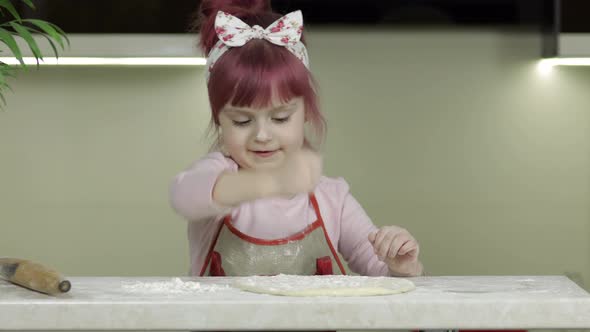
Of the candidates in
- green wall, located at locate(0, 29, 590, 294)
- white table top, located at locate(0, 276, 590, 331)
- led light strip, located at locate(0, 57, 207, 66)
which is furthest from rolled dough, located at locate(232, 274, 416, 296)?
green wall, located at locate(0, 29, 590, 294)

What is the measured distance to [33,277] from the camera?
103cm

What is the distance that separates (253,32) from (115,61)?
0.93m

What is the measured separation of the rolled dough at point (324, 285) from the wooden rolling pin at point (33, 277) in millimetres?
212

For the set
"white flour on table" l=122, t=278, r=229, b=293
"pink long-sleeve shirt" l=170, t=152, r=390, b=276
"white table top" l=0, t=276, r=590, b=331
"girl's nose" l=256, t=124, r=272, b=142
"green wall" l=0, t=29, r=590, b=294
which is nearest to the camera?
"white table top" l=0, t=276, r=590, b=331

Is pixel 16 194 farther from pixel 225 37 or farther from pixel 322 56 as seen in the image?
pixel 225 37

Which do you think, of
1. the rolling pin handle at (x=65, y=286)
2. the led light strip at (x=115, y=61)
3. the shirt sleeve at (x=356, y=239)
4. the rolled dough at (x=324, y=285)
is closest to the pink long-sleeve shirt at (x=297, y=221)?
the shirt sleeve at (x=356, y=239)

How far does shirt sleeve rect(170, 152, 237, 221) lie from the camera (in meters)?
1.15

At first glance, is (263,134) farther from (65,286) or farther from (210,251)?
(65,286)

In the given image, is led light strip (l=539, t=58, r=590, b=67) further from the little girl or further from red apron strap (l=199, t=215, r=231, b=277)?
red apron strap (l=199, t=215, r=231, b=277)

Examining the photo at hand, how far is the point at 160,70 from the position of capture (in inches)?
90.1

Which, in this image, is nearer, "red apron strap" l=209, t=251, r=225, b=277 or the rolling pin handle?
the rolling pin handle

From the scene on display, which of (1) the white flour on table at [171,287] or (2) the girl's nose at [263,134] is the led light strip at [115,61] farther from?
(1) the white flour on table at [171,287]

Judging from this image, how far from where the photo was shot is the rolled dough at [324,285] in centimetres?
101

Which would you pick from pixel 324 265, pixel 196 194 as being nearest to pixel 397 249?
pixel 324 265
